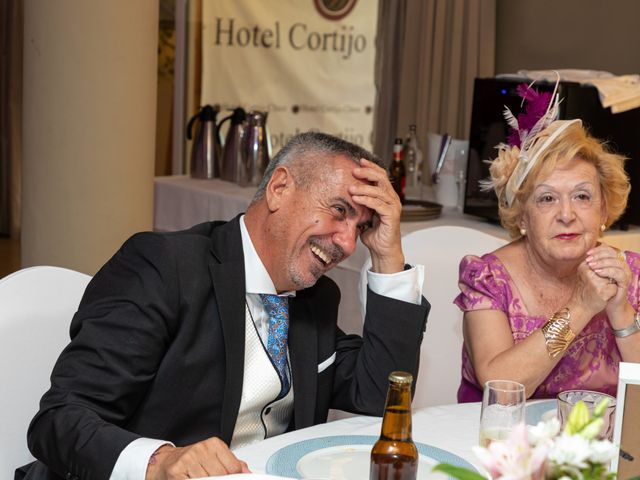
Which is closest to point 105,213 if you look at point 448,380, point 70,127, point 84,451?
point 70,127

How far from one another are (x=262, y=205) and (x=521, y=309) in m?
0.83

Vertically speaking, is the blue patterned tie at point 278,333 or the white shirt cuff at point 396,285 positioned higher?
the white shirt cuff at point 396,285

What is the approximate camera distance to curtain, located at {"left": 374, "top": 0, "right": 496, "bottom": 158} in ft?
18.9

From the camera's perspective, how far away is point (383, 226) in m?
2.09

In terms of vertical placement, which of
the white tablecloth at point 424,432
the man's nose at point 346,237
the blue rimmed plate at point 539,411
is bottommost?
the white tablecloth at point 424,432

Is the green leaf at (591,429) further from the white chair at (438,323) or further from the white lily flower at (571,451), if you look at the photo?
the white chair at (438,323)

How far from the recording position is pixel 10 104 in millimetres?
7340

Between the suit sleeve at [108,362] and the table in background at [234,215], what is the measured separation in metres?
1.94

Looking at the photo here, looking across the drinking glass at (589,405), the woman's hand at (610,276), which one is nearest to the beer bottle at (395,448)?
the drinking glass at (589,405)

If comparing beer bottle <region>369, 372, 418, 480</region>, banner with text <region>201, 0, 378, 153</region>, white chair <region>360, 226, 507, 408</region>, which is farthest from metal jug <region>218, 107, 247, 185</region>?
beer bottle <region>369, 372, 418, 480</region>

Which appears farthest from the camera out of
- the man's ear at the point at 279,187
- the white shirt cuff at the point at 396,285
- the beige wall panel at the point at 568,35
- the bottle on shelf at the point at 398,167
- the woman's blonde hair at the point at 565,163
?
the beige wall panel at the point at 568,35

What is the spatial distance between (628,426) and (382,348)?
0.71 meters

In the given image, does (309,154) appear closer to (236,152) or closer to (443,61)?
(236,152)

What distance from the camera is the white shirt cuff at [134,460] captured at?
5.21 ft
